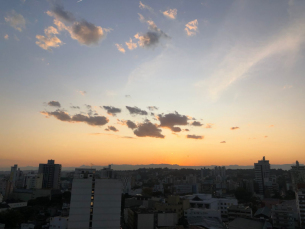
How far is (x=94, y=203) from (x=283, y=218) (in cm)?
2981

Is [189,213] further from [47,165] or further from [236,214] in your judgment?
[47,165]

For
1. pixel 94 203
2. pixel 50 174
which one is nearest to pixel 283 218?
pixel 94 203

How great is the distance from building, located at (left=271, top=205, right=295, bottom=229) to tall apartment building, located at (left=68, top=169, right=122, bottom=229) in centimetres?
2619

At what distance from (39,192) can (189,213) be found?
155 feet

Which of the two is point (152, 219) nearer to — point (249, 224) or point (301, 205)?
point (249, 224)

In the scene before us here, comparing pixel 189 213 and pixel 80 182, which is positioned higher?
pixel 80 182

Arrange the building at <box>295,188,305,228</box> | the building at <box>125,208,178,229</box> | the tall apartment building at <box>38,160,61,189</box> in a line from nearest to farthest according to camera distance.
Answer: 1. the building at <box>125,208,178,229</box>
2. the building at <box>295,188,305,228</box>
3. the tall apartment building at <box>38,160,61,189</box>

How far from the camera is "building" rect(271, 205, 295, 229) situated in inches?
1350

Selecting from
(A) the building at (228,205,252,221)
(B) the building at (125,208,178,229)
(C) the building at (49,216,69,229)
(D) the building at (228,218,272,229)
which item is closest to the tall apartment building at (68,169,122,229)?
(B) the building at (125,208,178,229)

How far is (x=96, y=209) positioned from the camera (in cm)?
2492

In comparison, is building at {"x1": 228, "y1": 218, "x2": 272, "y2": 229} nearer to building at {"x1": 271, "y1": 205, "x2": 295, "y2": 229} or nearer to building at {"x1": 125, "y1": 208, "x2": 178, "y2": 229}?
building at {"x1": 271, "y1": 205, "x2": 295, "y2": 229}

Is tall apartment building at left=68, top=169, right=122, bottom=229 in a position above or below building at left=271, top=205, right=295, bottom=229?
above

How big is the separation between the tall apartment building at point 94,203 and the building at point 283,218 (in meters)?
26.2

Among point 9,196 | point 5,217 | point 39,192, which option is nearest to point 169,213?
point 5,217
